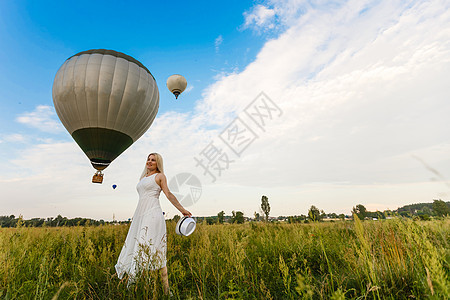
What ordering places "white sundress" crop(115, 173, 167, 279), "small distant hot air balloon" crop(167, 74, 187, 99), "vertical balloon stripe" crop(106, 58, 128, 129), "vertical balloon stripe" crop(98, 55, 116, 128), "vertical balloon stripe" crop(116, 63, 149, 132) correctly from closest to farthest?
"white sundress" crop(115, 173, 167, 279) < "vertical balloon stripe" crop(98, 55, 116, 128) < "vertical balloon stripe" crop(106, 58, 128, 129) < "vertical balloon stripe" crop(116, 63, 149, 132) < "small distant hot air balloon" crop(167, 74, 187, 99)

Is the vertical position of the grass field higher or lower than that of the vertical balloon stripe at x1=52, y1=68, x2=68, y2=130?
lower

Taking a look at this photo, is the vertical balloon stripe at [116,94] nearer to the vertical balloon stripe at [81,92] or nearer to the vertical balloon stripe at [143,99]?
the vertical balloon stripe at [143,99]

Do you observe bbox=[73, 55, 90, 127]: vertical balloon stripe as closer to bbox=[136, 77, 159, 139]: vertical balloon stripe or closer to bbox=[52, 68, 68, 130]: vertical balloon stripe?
bbox=[52, 68, 68, 130]: vertical balloon stripe

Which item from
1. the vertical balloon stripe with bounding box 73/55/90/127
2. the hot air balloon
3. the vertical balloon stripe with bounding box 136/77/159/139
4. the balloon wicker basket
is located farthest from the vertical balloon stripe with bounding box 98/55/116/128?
the balloon wicker basket

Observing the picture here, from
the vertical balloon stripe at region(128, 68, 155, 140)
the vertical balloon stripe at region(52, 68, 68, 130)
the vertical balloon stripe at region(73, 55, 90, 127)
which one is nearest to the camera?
the vertical balloon stripe at region(73, 55, 90, 127)

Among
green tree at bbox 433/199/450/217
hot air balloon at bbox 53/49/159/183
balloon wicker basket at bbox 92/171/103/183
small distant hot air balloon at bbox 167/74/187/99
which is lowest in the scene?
green tree at bbox 433/199/450/217

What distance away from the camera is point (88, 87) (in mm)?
9938

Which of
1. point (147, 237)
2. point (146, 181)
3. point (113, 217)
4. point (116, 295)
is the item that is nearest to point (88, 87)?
point (113, 217)

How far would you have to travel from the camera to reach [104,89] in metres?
10.1

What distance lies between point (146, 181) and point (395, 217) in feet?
11.8

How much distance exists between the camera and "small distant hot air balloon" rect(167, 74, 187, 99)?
1319 centimetres

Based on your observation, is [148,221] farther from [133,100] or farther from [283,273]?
[133,100]

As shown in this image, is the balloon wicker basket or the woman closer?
the woman

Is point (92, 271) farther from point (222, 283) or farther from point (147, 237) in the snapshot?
point (222, 283)
